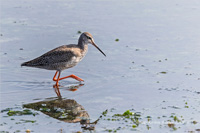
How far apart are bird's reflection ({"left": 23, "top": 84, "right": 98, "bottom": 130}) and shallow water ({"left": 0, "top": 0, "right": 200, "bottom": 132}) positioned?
0.46ft

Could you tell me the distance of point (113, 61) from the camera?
40.9 feet

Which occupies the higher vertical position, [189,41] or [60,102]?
[189,41]

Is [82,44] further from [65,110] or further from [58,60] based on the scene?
[65,110]

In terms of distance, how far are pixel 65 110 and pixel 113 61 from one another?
3.93 meters

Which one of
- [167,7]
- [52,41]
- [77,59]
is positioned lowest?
[77,59]

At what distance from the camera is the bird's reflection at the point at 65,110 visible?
8.21 meters

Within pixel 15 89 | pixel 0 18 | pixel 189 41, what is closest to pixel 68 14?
pixel 0 18

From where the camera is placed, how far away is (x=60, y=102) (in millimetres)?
9430

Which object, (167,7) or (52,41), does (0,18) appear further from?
(167,7)

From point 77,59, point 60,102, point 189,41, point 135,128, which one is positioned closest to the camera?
point 135,128

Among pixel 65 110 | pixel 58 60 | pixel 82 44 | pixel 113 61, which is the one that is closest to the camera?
pixel 65 110

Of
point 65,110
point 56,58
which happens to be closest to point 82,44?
point 56,58

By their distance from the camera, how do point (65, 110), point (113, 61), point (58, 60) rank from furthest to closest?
point (113, 61) → point (58, 60) → point (65, 110)

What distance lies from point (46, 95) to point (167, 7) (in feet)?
33.8
